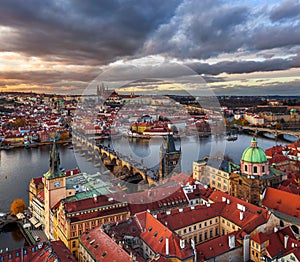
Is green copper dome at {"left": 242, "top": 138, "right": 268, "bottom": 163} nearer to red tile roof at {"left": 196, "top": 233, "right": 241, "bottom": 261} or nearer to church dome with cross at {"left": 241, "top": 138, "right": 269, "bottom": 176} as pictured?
church dome with cross at {"left": 241, "top": 138, "right": 269, "bottom": 176}

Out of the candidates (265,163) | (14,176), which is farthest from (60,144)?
(265,163)

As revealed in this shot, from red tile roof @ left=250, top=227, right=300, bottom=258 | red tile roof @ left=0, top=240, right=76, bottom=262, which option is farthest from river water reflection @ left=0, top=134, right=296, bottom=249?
red tile roof @ left=250, top=227, right=300, bottom=258

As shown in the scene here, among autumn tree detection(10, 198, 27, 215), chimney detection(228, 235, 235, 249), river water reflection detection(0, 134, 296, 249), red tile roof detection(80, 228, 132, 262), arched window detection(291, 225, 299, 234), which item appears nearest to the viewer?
red tile roof detection(80, 228, 132, 262)

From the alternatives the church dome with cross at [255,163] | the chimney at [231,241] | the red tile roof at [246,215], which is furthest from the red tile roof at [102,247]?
the church dome with cross at [255,163]

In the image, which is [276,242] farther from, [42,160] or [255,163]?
[42,160]

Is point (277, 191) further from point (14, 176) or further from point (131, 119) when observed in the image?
point (131, 119)

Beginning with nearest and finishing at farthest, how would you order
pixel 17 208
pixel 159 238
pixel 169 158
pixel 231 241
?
pixel 159 238, pixel 231 241, pixel 17 208, pixel 169 158

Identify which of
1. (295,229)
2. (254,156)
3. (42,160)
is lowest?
(42,160)

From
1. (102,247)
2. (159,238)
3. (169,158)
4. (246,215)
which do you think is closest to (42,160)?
(169,158)
